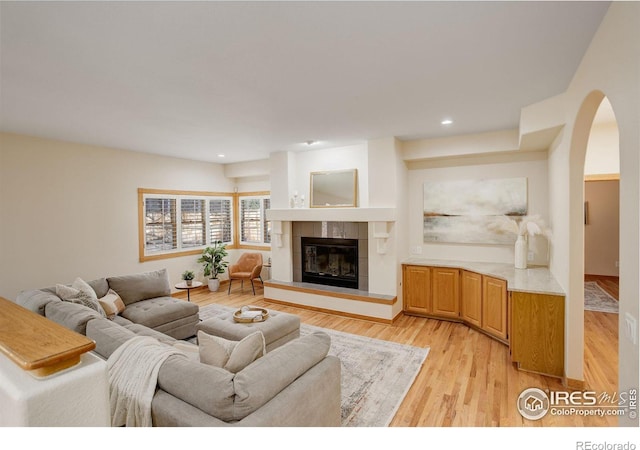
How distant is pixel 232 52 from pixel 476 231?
14.0 feet

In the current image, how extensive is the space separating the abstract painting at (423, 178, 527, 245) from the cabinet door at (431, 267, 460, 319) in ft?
2.16

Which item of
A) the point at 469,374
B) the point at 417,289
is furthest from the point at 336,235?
the point at 469,374

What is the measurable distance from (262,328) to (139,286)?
199cm

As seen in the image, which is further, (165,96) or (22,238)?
(22,238)

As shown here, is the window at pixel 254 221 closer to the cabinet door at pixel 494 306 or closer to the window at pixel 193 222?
the window at pixel 193 222

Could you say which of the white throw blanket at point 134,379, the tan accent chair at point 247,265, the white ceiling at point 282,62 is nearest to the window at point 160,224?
the tan accent chair at point 247,265

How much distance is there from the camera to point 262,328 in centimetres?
339

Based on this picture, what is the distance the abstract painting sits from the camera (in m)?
4.62

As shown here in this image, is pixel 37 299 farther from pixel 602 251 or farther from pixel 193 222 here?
pixel 602 251

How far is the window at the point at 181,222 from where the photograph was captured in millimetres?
5938
